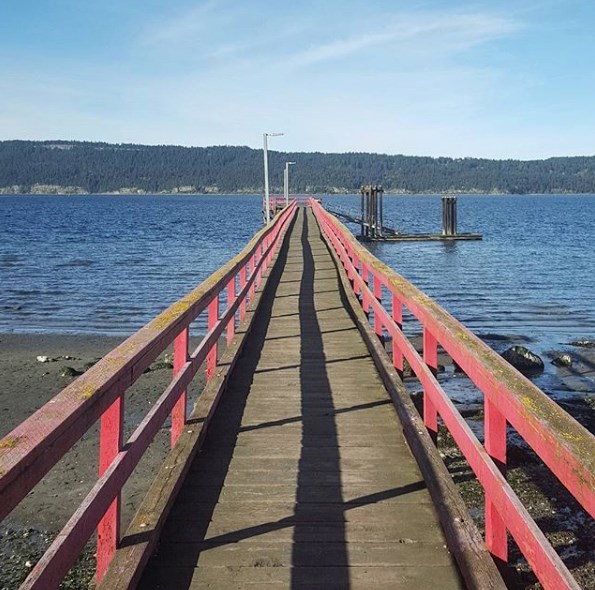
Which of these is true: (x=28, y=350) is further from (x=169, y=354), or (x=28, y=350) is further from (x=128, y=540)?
(x=128, y=540)

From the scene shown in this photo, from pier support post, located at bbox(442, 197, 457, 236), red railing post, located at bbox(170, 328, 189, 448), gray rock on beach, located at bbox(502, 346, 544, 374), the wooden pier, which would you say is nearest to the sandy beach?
red railing post, located at bbox(170, 328, 189, 448)

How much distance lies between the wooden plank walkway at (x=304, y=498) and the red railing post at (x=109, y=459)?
223mm

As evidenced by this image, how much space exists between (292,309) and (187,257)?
26219mm

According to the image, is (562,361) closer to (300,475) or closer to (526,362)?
(526,362)

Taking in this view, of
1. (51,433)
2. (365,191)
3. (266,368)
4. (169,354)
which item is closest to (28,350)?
(169,354)

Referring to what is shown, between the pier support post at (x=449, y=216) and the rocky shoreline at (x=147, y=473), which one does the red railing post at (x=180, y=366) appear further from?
the pier support post at (x=449, y=216)

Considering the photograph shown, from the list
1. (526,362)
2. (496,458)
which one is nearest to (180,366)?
(496,458)

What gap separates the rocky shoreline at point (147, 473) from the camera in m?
5.49

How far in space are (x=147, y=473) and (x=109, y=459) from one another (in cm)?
465

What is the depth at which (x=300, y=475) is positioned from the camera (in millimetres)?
4469

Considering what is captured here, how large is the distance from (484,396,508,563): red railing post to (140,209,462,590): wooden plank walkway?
0.86ft

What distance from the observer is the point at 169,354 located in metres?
13.9

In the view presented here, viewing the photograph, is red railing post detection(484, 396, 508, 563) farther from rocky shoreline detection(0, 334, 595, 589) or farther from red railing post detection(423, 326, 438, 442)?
red railing post detection(423, 326, 438, 442)

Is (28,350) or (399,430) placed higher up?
(399,430)
